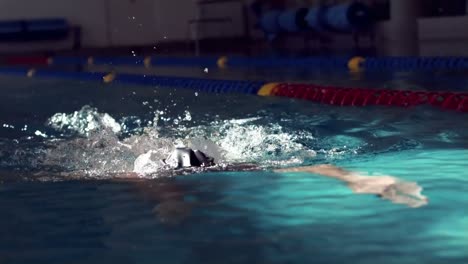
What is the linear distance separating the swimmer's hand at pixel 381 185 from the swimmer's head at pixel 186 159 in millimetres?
386

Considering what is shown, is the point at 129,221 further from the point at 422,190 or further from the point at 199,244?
the point at 422,190

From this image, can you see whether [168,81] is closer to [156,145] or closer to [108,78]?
[108,78]

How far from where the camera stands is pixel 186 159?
12.4 feet

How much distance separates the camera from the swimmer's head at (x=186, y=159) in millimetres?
3791

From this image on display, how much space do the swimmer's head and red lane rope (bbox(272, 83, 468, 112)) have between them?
2259 millimetres

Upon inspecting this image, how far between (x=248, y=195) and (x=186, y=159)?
0.63 meters

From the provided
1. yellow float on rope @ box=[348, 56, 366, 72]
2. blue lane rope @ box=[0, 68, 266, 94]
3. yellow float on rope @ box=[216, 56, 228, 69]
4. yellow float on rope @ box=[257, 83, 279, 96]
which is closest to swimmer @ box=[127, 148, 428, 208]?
yellow float on rope @ box=[257, 83, 279, 96]

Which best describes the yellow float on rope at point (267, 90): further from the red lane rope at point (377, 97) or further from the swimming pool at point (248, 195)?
the swimming pool at point (248, 195)

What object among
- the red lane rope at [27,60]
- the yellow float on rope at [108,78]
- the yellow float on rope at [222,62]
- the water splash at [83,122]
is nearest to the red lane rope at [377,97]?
the water splash at [83,122]

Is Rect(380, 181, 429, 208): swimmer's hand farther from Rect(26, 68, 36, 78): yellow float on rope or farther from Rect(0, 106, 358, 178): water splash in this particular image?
Rect(26, 68, 36, 78): yellow float on rope

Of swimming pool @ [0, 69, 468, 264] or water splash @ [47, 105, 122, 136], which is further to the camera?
water splash @ [47, 105, 122, 136]

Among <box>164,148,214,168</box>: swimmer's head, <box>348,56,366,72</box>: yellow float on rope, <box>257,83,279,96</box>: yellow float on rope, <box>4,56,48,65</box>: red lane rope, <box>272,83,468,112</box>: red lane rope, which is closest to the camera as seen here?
<box>164,148,214,168</box>: swimmer's head

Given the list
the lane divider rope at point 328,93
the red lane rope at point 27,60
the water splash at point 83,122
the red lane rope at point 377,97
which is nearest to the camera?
the red lane rope at point 377,97

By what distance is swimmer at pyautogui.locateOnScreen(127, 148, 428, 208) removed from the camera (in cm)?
308
